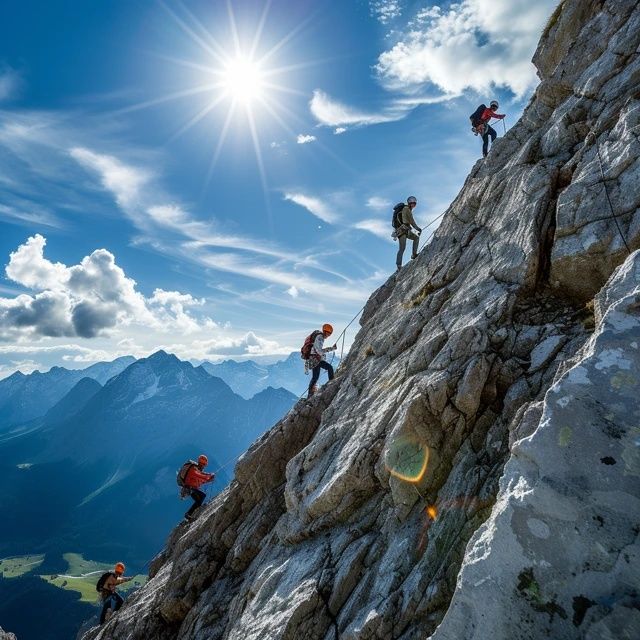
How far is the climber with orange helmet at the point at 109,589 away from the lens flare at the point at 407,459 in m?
26.2

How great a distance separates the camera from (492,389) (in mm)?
12133

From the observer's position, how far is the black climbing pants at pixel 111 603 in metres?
30.3

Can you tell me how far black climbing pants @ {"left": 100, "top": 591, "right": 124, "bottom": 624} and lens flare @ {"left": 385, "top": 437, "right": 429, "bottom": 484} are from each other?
1129 inches

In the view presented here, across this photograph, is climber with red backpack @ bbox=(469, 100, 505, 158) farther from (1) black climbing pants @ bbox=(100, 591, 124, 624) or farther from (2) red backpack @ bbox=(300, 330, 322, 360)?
(1) black climbing pants @ bbox=(100, 591, 124, 624)

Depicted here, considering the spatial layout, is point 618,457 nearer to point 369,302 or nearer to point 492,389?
point 492,389

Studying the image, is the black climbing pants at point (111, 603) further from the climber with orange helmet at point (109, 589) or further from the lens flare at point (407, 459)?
the lens flare at point (407, 459)

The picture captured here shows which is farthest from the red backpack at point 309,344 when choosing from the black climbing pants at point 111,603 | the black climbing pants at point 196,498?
the black climbing pants at point 111,603

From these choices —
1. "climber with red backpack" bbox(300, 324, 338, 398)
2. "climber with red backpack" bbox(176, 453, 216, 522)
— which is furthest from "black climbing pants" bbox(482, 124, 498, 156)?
"climber with red backpack" bbox(176, 453, 216, 522)

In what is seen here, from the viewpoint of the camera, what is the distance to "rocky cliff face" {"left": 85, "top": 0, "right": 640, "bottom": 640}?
6.44 metres

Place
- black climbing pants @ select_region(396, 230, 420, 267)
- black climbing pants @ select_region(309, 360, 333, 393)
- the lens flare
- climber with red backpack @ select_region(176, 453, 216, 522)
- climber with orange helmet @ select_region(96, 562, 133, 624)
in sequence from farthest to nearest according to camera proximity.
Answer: climber with orange helmet @ select_region(96, 562, 133, 624) → climber with red backpack @ select_region(176, 453, 216, 522) → black climbing pants @ select_region(396, 230, 420, 267) → black climbing pants @ select_region(309, 360, 333, 393) → the lens flare

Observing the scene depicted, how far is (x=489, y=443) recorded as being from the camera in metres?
11.3

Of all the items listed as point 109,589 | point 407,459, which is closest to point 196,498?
point 109,589

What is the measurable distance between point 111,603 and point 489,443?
113 feet

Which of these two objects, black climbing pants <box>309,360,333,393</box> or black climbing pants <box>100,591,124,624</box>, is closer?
black climbing pants <box>309,360,333,393</box>
